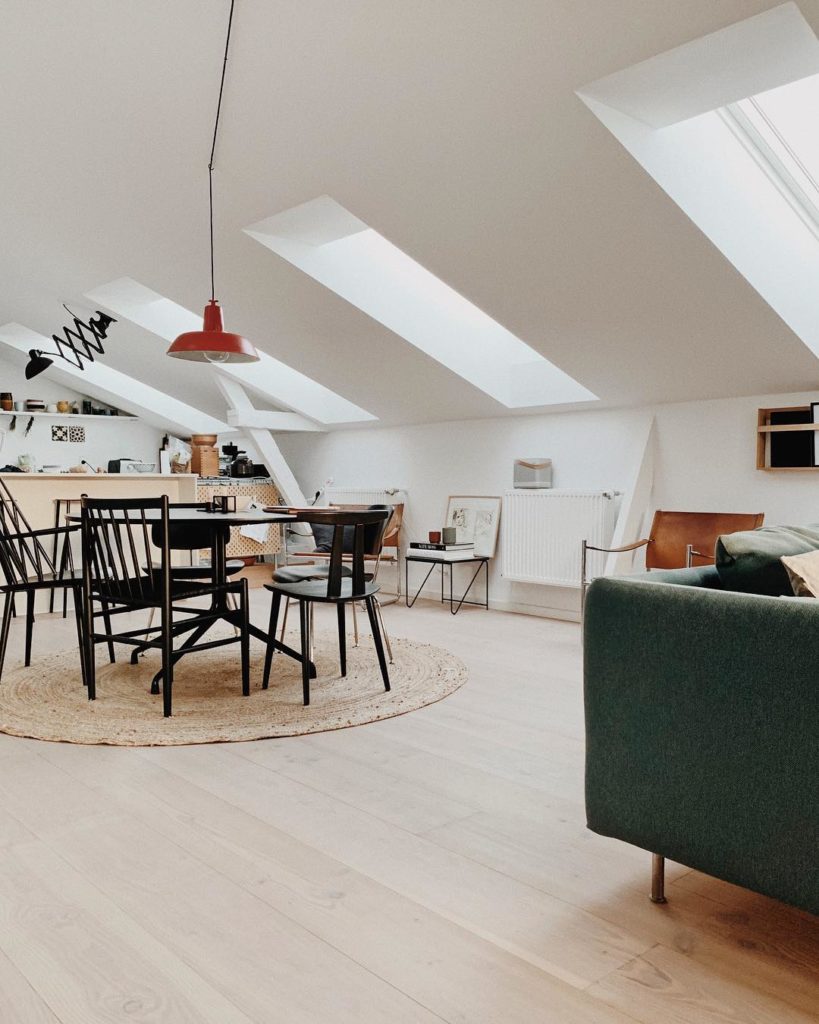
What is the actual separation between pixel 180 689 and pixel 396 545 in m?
3.32

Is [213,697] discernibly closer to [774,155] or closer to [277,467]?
[774,155]

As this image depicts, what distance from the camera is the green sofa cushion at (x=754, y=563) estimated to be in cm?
211

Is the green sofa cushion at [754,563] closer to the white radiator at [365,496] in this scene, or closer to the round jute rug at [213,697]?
the round jute rug at [213,697]

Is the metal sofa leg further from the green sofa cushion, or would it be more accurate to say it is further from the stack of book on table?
the stack of book on table

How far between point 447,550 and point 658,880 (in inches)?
170

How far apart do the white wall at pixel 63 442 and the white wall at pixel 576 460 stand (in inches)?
102

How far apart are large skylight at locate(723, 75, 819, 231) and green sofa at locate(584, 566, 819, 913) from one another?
261 centimetres

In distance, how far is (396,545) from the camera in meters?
7.10

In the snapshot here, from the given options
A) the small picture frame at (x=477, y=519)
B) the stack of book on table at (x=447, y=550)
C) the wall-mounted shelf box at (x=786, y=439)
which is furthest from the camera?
the small picture frame at (x=477, y=519)

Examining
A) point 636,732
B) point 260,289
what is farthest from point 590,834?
point 260,289

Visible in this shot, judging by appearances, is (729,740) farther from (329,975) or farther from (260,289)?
(260,289)

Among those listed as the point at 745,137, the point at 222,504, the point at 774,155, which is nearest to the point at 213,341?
the point at 222,504

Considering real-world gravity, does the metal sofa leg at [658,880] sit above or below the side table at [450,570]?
below

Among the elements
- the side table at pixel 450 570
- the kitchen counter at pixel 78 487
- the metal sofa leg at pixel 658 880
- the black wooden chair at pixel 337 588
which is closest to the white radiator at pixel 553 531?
the side table at pixel 450 570
